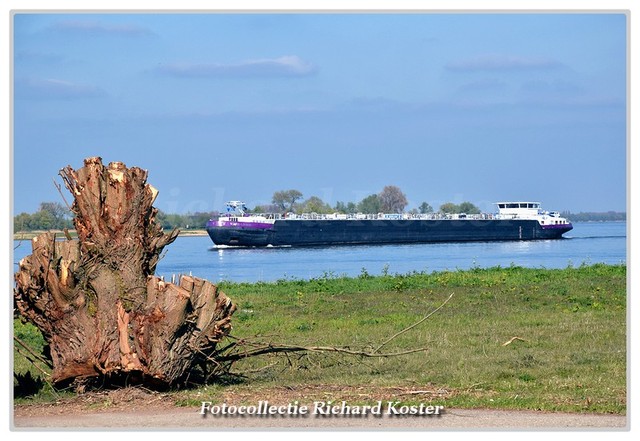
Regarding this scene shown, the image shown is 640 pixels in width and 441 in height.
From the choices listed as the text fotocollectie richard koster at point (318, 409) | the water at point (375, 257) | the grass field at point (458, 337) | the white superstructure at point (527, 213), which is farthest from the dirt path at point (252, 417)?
the white superstructure at point (527, 213)

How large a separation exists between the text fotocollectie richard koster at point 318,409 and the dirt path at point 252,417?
0.08ft

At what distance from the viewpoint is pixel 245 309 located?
53.4 feet

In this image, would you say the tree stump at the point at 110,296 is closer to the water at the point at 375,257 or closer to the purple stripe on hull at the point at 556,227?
the water at the point at 375,257

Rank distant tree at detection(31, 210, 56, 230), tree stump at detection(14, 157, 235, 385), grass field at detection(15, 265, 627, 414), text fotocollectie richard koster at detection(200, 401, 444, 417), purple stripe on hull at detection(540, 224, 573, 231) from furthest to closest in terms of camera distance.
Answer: purple stripe on hull at detection(540, 224, 573, 231) < distant tree at detection(31, 210, 56, 230) < grass field at detection(15, 265, 627, 414) < tree stump at detection(14, 157, 235, 385) < text fotocollectie richard koster at detection(200, 401, 444, 417)

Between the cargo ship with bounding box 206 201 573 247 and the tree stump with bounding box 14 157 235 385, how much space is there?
52727 mm

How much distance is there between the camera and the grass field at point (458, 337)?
8727 mm

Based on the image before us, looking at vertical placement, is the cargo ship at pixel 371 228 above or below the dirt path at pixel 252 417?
above

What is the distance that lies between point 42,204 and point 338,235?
53.5 meters

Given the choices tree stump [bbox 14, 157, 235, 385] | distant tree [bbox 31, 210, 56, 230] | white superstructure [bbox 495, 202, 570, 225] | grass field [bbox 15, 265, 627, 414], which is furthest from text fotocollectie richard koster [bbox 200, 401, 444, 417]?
white superstructure [bbox 495, 202, 570, 225]

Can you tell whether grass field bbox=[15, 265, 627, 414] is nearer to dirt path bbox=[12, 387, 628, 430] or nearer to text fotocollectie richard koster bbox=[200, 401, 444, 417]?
dirt path bbox=[12, 387, 628, 430]

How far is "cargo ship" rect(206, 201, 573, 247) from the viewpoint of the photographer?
6266 centimetres
